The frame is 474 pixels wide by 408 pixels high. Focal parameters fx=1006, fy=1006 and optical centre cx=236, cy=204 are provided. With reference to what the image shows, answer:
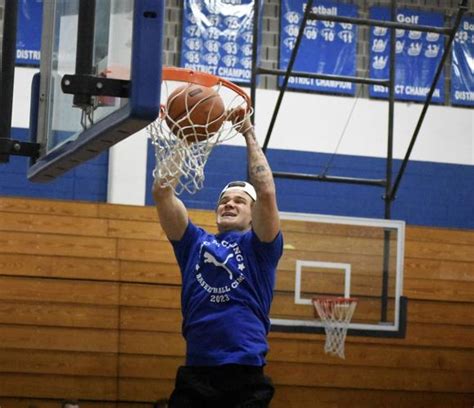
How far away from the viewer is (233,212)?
518 centimetres

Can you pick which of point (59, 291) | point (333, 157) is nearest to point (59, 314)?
point (59, 291)

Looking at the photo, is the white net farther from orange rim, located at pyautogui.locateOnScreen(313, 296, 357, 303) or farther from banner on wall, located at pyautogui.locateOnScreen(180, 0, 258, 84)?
banner on wall, located at pyautogui.locateOnScreen(180, 0, 258, 84)

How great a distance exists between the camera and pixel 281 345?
10344 mm

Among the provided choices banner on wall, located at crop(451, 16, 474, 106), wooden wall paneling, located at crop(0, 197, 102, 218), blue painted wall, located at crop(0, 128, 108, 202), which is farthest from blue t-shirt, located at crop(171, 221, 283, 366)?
banner on wall, located at crop(451, 16, 474, 106)

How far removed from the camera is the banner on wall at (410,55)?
11.7 metres

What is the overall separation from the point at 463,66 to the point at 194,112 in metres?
7.70

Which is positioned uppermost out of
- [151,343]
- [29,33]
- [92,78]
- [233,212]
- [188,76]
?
[29,33]

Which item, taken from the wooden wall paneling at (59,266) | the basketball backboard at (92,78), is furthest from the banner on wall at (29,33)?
the basketball backboard at (92,78)

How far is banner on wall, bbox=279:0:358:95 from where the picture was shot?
11398mm

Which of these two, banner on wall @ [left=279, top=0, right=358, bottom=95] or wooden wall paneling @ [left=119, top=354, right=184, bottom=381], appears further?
banner on wall @ [left=279, top=0, right=358, bottom=95]

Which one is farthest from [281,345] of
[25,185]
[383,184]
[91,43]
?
[91,43]

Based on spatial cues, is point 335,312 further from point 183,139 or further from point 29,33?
point 29,33

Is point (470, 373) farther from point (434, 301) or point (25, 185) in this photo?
point (25, 185)

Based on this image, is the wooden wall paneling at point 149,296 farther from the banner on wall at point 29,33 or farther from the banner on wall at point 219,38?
the banner on wall at point 29,33
